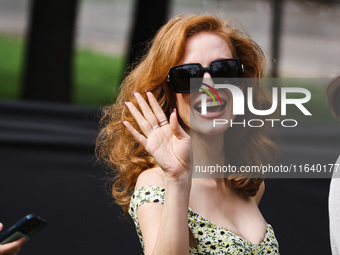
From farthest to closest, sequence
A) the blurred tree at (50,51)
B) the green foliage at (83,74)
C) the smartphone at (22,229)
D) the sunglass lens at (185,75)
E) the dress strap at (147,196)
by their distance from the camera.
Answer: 1. the green foliage at (83,74)
2. the blurred tree at (50,51)
3. the sunglass lens at (185,75)
4. the dress strap at (147,196)
5. the smartphone at (22,229)

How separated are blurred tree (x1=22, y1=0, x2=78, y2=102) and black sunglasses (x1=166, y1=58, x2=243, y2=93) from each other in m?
4.21

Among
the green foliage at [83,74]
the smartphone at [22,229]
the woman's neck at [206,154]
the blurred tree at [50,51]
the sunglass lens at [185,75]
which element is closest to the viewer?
the smartphone at [22,229]

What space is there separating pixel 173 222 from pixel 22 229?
40cm

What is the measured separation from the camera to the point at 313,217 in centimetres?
279

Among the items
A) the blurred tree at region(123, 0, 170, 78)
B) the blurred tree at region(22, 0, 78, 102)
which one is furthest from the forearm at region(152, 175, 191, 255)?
the blurred tree at region(123, 0, 170, 78)

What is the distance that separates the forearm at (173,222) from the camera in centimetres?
153

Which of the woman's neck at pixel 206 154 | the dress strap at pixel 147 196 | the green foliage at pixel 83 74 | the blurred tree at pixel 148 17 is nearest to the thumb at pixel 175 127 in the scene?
the dress strap at pixel 147 196

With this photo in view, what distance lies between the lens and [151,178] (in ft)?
5.95

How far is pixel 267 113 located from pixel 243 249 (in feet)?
2.07

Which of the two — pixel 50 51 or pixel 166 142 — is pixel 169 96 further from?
Answer: pixel 50 51

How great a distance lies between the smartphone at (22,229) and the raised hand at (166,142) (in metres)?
0.35

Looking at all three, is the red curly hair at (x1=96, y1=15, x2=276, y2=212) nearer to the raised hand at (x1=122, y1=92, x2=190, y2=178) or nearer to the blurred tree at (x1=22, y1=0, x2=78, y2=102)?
the raised hand at (x1=122, y1=92, x2=190, y2=178)

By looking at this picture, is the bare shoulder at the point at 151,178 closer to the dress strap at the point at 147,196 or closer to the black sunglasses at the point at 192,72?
the dress strap at the point at 147,196

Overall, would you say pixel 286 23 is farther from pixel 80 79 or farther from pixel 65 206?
pixel 65 206
